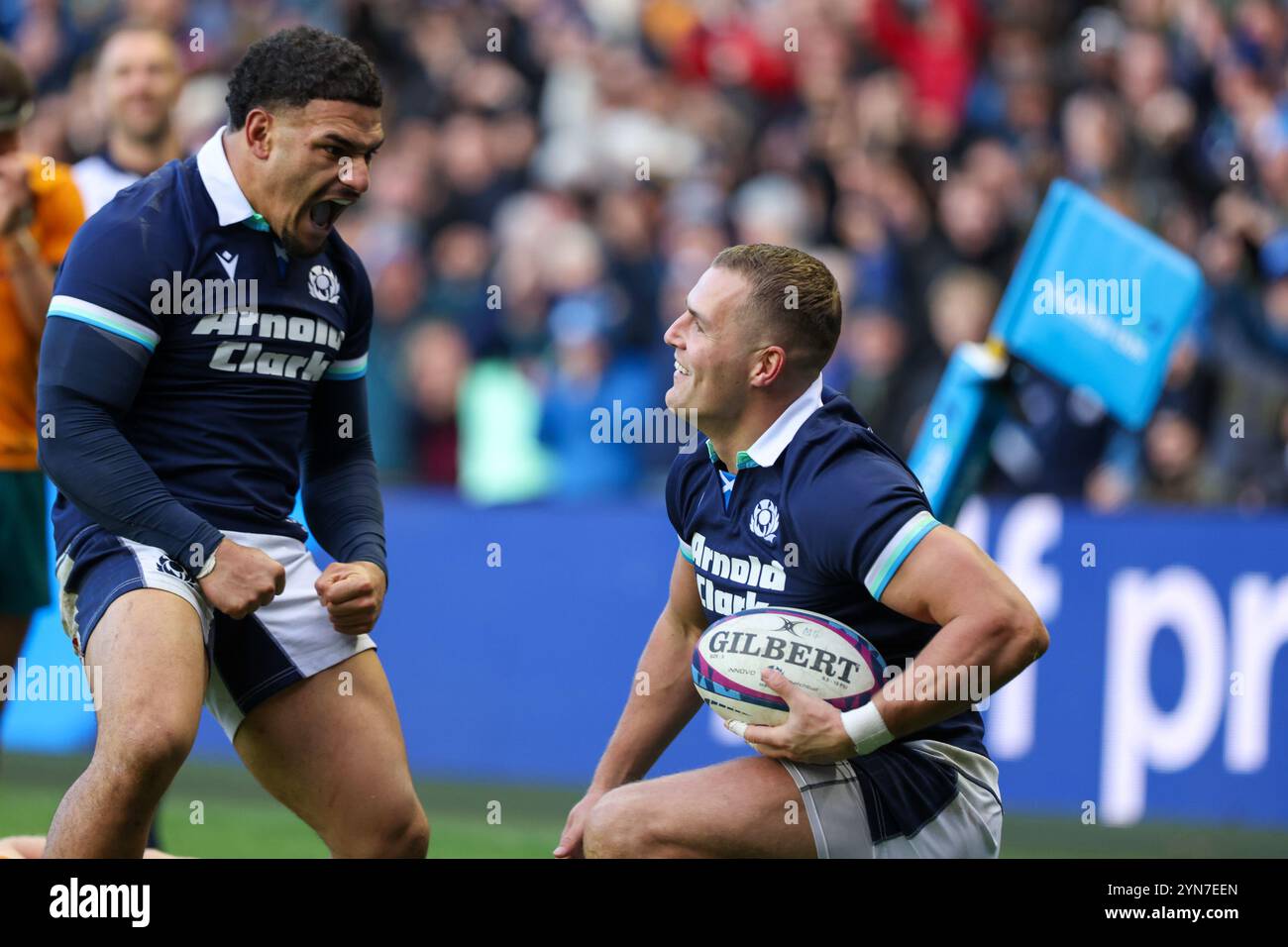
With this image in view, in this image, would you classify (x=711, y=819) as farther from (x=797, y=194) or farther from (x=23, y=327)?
(x=797, y=194)

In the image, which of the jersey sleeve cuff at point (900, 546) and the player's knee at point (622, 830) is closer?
the jersey sleeve cuff at point (900, 546)

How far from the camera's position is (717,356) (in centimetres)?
478

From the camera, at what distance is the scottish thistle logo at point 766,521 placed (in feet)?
15.3

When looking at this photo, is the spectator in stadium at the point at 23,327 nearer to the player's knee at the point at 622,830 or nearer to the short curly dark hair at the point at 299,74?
the short curly dark hair at the point at 299,74

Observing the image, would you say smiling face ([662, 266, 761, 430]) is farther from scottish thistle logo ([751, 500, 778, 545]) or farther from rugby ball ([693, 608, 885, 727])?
rugby ball ([693, 608, 885, 727])

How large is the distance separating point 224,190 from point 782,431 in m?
1.57

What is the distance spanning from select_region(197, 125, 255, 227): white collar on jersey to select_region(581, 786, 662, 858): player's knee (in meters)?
1.77

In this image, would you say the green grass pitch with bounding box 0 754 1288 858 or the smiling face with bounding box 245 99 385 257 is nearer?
the smiling face with bounding box 245 99 385 257

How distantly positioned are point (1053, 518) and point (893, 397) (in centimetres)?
154

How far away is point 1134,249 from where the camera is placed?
648 cm

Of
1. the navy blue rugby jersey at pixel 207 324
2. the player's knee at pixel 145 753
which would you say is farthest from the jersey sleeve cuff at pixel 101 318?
the player's knee at pixel 145 753

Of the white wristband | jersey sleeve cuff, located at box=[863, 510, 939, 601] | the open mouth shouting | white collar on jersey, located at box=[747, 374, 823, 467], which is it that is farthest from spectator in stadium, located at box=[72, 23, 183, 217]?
the white wristband

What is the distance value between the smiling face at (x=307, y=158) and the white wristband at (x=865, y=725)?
181 centimetres

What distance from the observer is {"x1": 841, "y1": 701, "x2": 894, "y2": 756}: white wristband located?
4.34 meters
